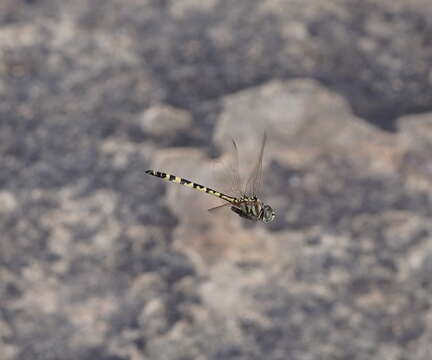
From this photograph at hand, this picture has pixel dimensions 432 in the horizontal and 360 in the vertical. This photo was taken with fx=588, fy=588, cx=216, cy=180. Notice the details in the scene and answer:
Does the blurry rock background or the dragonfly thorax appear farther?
the blurry rock background

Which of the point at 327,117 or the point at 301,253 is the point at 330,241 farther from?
the point at 327,117

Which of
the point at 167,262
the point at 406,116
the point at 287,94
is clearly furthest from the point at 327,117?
the point at 167,262

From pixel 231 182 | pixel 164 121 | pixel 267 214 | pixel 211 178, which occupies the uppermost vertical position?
pixel 164 121

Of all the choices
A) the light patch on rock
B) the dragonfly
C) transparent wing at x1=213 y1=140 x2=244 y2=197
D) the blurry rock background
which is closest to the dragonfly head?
the dragonfly

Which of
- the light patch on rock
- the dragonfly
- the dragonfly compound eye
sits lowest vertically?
the dragonfly compound eye

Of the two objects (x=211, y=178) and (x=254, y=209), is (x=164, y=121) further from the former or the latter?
(x=254, y=209)

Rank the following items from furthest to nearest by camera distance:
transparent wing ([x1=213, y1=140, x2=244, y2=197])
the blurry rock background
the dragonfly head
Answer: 1. the blurry rock background
2. transparent wing ([x1=213, y1=140, x2=244, y2=197])
3. the dragonfly head

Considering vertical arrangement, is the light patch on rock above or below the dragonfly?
above

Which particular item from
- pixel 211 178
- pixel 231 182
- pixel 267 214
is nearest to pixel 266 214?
pixel 267 214

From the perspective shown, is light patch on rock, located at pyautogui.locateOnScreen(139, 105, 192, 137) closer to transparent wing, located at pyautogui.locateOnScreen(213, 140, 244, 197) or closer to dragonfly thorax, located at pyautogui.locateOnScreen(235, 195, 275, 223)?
transparent wing, located at pyautogui.locateOnScreen(213, 140, 244, 197)
